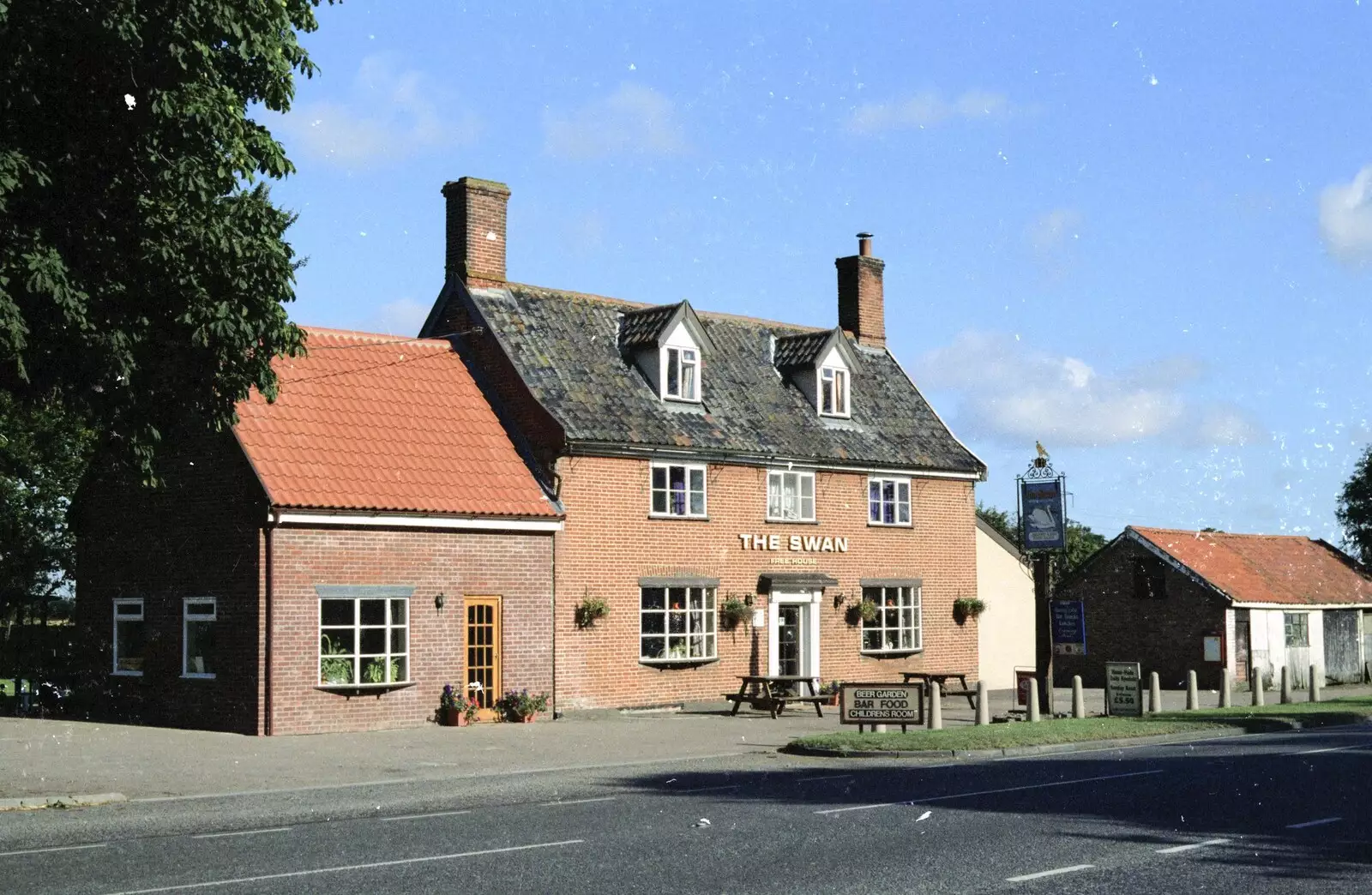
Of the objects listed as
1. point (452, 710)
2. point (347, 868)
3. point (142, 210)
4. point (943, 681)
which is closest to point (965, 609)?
point (943, 681)

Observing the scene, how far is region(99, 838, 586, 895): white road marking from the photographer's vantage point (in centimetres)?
1142

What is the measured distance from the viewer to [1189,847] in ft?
45.3

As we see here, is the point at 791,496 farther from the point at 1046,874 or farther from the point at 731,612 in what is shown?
the point at 1046,874

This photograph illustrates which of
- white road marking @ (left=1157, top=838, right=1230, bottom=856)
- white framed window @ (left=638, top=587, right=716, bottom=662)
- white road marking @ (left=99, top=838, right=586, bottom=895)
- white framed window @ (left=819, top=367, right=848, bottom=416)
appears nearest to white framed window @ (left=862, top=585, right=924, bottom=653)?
white framed window @ (left=819, top=367, right=848, bottom=416)

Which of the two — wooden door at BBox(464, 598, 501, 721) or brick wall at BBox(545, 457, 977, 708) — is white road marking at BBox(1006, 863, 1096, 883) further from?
brick wall at BBox(545, 457, 977, 708)

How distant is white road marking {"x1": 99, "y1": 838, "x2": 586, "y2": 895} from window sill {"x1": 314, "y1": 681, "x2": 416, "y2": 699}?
15.5 metres

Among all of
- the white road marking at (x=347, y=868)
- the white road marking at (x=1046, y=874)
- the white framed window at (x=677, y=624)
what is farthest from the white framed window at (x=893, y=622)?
the white road marking at (x=1046, y=874)

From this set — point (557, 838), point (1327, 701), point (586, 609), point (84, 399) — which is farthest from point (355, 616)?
point (1327, 701)

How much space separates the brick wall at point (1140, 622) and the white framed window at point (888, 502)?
36.7ft

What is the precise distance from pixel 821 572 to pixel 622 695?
261 inches

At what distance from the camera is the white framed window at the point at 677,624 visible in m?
35.3

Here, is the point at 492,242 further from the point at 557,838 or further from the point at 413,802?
the point at 557,838

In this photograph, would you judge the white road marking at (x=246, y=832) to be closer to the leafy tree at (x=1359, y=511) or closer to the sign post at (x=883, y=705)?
the sign post at (x=883, y=705)

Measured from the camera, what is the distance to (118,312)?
19953mm
